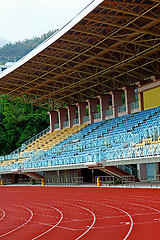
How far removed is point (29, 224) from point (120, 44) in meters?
20.4

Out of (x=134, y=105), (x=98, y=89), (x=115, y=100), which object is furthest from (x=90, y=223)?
(x=98, y=89)

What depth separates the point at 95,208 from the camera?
596 inches

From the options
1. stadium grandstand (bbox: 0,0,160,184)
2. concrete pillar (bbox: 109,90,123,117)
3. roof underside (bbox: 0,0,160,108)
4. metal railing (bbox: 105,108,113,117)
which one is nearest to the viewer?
roof underside (bbox: 0,0,160,108)

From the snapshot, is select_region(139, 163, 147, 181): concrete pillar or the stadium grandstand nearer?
the stadium grandstand

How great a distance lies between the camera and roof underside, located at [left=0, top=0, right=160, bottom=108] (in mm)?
Answer: 24688

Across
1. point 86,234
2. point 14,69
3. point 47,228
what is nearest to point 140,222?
point 86,234

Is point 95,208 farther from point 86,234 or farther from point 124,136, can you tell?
point 124,136

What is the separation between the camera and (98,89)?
45.4 m

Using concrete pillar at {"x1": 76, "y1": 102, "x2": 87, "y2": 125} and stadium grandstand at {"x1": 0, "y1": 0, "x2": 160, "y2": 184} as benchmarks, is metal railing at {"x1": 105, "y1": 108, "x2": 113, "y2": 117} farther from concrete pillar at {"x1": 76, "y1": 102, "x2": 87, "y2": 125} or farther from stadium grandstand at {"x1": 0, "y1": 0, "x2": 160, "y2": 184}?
concrete pillar at {"x1": 76, "y1": 102, "x2": 87, "y2": 125}

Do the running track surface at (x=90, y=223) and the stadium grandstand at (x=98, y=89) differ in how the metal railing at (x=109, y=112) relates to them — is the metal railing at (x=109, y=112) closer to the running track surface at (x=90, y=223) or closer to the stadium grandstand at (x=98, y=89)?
the stadium grandstand at (x=98, y=89)

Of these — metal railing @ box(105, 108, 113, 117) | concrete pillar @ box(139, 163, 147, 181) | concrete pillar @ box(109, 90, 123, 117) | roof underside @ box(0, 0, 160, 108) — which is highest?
roof underside @ box(0, 0, 160, 108)

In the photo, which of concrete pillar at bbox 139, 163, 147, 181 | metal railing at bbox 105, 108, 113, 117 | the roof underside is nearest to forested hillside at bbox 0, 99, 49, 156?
the roof underside

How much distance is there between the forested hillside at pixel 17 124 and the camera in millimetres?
69500

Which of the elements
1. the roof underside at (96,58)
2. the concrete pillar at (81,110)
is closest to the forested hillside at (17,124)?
the roof underside at (96,58)
